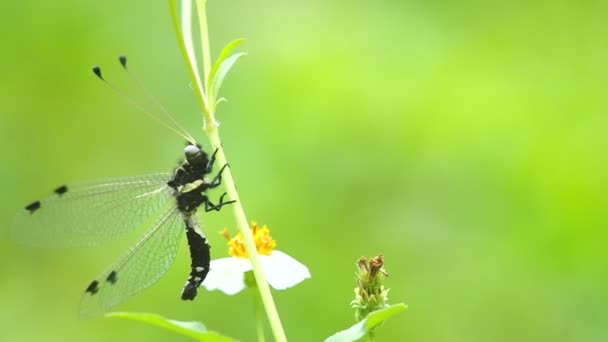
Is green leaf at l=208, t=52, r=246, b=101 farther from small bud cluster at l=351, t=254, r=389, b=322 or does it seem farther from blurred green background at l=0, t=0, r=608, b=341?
blurred green background at l=0, t=0, r=608, b=341

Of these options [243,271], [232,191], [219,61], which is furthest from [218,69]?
[243,271]

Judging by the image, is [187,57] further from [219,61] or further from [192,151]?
[192,151]

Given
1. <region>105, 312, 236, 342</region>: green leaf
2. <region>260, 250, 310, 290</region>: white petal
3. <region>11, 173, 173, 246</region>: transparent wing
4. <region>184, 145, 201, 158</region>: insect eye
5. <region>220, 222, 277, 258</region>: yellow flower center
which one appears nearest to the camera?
<region>105, 312, 236, 342</region>: green leaf

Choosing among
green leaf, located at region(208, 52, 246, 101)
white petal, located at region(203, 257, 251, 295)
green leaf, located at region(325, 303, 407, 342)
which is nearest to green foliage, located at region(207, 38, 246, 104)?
green leaf, located at region(208, 52, 246, 101)

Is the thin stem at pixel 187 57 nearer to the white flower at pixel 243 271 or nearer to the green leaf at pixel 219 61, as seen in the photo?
the green leaf at pixel 219 61

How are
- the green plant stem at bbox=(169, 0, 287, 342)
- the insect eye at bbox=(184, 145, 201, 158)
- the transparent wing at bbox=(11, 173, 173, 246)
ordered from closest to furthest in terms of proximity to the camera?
the green plant stem at bbox=(169, 0, 287, 342)
the insect eye at bbox=(184, 145, 201, 158)
the transparent wing at bbox=(11, 173, 173, 246)

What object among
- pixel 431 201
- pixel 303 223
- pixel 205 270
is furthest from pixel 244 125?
pixel 205 270

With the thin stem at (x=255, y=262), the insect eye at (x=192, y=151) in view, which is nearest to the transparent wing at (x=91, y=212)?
the insect eye at (x=192, y=151)
